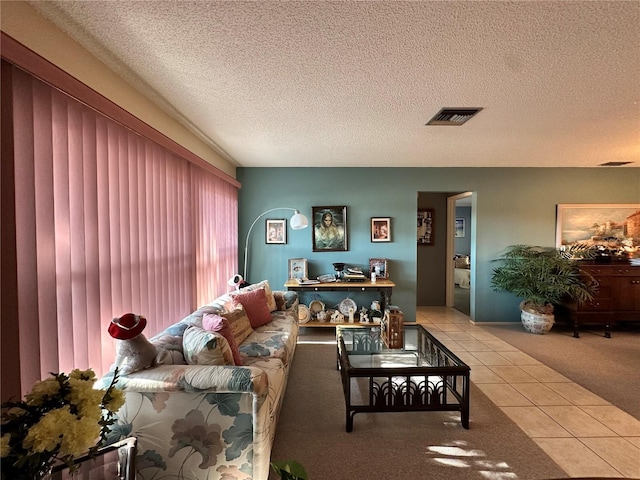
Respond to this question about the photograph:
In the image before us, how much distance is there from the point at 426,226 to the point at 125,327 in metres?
5.52

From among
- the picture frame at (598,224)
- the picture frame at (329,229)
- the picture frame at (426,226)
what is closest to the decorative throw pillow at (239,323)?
the picture frame at (329,229)

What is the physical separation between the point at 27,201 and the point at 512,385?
3.68 m

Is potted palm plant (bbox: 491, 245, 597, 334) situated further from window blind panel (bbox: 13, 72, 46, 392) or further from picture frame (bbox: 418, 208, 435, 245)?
window blind panel (bbox: 13, 72, 46, 392)

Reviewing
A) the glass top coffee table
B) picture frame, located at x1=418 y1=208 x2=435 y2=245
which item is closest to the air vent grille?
picture frame, located at x1=418 y1=208 x2=435 y2=245

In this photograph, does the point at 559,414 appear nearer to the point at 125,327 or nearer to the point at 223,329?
the point at 223,329

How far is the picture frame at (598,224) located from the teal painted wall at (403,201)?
0.35 ft

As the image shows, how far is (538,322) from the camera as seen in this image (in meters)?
4.25

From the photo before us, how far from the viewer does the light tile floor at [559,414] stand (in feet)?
6.18

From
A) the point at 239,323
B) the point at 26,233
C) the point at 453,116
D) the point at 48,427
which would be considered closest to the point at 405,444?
the point at 239,323

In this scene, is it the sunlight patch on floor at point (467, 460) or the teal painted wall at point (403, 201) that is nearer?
the sunlight patch on floor at point (467, 460)

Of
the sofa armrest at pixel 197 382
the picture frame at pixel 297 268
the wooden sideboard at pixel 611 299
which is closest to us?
the sofa armrest at pixel 197 382

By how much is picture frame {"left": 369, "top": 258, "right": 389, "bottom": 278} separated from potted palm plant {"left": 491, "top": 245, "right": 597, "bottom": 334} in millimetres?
1749

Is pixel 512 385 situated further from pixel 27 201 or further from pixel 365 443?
pixel 27 201

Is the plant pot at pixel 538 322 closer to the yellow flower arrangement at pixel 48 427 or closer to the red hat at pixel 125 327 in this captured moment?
the red hat at pixel 125 327
